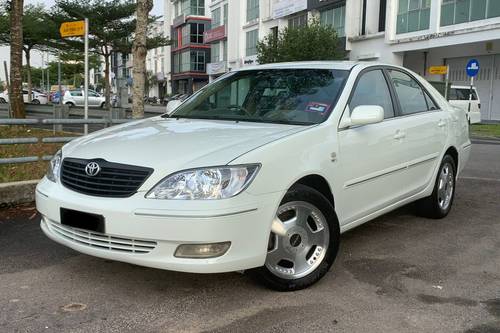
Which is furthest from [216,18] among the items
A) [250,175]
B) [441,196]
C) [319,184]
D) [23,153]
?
[250,175]

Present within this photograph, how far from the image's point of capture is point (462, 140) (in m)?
6.21

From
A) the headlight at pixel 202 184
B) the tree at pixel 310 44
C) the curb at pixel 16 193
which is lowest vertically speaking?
the curb at pixel 16 193

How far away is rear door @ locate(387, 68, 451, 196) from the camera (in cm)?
503

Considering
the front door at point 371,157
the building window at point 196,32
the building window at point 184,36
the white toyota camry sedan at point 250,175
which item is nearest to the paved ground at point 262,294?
the white toyota camry sedan at point 250,175

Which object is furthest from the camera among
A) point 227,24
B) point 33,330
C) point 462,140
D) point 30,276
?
point 227,24

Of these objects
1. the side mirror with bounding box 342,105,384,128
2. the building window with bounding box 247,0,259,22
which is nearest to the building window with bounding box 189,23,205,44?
the building window with bounding box 247,0,259,22

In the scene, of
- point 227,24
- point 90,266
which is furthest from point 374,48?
point 90,266

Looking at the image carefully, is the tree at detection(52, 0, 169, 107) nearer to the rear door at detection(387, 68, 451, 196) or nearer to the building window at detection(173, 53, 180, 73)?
the rear door at detection(387, 68, 451, 196)

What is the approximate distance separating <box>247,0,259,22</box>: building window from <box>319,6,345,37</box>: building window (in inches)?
409

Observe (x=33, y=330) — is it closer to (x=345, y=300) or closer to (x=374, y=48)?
(x=345, y=300)

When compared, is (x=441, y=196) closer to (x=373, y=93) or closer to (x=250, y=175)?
(x=373, y=93)

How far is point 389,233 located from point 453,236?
1.95 ft

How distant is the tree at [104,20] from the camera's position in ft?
98.5

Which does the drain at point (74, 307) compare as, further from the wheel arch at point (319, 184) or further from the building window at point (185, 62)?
the building window at point (185, 62)
